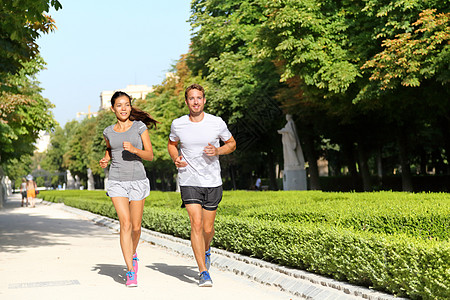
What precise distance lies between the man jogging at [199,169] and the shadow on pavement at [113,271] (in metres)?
1.17

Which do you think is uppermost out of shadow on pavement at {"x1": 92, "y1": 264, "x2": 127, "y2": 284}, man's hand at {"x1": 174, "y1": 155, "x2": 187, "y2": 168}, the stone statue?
the stone statue

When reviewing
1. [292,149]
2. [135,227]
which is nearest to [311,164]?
[292,149]

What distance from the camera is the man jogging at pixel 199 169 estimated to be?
21.2ft

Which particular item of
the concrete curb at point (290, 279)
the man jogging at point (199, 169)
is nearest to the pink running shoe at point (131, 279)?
the man jogging at point (199, 169)

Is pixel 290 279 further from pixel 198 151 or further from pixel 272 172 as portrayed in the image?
pixel 272 172

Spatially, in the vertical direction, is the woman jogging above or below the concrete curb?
above

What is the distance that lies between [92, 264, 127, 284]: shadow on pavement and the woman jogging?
549 mm

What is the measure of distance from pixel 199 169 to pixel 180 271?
2103mm

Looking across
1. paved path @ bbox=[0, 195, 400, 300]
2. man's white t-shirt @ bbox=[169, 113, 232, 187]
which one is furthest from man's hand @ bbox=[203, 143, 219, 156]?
paved path @ bbox=[0, 195, 400, 300]

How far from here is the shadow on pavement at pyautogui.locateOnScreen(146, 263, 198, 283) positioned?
23.9 ft

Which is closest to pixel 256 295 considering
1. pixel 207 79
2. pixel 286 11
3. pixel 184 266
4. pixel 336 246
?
pixel 336 246

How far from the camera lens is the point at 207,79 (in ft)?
111

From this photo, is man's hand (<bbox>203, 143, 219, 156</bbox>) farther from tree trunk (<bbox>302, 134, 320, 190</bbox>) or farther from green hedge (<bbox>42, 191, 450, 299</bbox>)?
tree trunk (<bbox>302, 134, 320, 190</bbox>)

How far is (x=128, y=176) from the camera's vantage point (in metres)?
6.76
